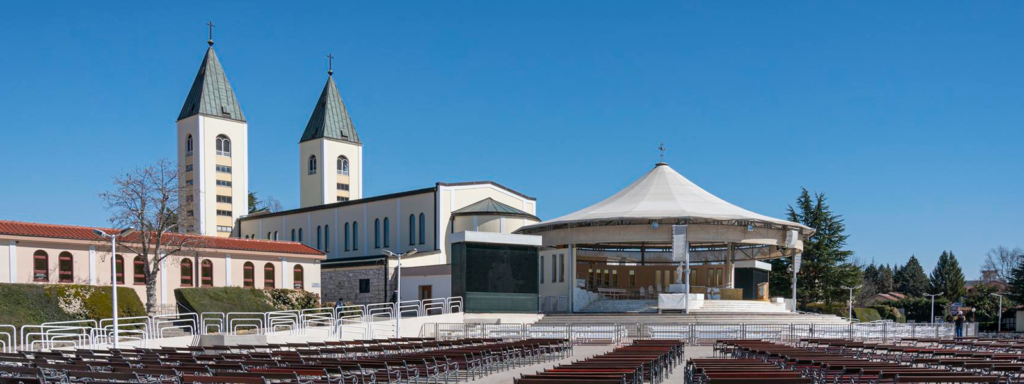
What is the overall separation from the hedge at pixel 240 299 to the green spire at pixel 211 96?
41.6m

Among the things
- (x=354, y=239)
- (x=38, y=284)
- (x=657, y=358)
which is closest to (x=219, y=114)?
(x=354, y=239)

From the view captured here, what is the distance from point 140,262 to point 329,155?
44.8 m

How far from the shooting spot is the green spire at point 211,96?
81312 millimetres

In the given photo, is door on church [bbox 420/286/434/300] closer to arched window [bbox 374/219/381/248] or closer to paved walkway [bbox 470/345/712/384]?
paved walkway [bbox 470/345/712/384]

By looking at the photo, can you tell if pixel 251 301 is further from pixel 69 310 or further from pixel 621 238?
pixel 621 238

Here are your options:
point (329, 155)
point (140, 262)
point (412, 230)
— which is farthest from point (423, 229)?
point (329, 155)

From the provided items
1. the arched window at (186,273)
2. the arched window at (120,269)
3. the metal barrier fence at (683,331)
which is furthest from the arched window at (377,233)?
the metal barrier fence at (683,331)

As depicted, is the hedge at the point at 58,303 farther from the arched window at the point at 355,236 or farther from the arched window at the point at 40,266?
the arched window at the point at 355,236

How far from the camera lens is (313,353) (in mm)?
20859

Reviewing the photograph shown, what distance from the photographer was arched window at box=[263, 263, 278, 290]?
46016 millimetres

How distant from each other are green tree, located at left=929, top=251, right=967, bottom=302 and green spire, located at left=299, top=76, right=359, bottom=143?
60160 mm

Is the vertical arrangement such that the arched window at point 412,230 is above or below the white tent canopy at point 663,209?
below

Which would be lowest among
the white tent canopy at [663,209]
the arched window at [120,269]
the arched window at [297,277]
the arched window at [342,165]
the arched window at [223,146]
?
the arched window at [297,277]

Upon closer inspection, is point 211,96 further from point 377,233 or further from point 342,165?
point 377,233
